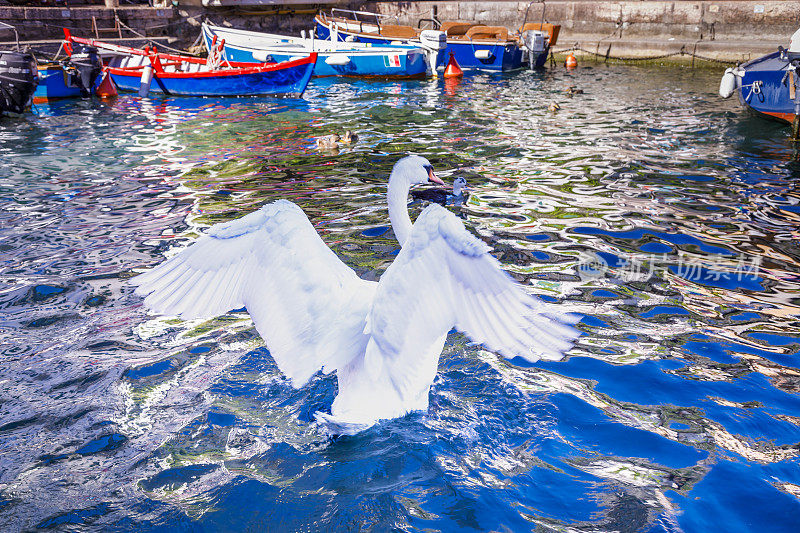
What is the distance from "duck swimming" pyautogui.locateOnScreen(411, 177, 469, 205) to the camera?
804 centimetres

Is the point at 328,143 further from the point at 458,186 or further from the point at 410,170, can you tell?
the point at 410,170

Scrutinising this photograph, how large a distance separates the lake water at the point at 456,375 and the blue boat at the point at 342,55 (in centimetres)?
1037

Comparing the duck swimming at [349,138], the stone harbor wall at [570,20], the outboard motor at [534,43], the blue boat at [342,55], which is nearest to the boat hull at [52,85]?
the blue boat at [342,55]

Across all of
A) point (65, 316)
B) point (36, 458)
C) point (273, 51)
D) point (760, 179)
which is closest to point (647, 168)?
point (760, 179)

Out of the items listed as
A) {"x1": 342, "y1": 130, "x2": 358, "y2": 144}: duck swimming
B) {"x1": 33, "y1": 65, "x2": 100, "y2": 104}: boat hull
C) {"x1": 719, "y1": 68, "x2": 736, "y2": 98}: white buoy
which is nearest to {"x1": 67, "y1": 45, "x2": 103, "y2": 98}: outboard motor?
{"x1": 33, "y1": 65, "x2": 100, "y2": 104}: boat hull

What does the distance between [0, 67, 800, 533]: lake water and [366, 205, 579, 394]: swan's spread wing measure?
84 cm

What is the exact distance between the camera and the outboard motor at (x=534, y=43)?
2055cm

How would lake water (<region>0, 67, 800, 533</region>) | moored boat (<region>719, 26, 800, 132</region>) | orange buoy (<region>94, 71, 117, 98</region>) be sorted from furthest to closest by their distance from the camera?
orange buoy (<region>94, 71, 117, 98</region>)
moored boat (<region>719, 26, 800, 132</region>)
lake water (<region>0, 67, 800, 533</region>)

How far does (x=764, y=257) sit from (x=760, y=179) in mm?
3138

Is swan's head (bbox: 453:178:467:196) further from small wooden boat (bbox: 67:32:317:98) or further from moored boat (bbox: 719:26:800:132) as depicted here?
small wooden boat (bbox: 67:32:317:98)

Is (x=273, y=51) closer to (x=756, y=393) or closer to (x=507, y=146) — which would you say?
(x=507, y=146)

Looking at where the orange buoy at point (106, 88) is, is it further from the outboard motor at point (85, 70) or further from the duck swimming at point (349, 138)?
the duck swimming at point (349, 138)

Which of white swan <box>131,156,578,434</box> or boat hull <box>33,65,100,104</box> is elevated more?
boat hull <box>33,65,100,104</box>

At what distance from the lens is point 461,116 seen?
46.4 feet
